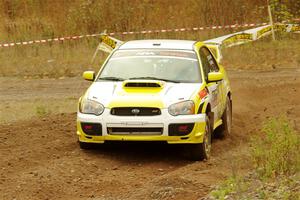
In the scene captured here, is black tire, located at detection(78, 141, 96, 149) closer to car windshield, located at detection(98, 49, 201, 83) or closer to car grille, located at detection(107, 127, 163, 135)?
car grille, located at detection(107, 127, 163, 135)

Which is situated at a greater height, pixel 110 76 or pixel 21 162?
pixel 110 76

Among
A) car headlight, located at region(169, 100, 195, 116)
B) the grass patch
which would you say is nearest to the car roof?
car headlight, located at region(169, 100, 195, 116)

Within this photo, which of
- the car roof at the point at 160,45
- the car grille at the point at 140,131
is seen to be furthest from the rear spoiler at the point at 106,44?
the car grille at the point at 140,131

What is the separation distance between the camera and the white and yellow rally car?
11.4 metres

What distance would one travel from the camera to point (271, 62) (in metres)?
26.1

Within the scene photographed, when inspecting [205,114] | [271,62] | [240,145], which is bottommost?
[271,62]

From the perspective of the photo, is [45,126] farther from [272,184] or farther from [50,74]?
[50,74]

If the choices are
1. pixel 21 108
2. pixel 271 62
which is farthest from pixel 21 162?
pixel 271 62

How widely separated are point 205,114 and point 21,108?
25.4 ft

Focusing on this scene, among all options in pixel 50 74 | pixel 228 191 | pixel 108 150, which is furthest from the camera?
pixel 50 74

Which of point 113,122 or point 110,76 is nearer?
point 113,122

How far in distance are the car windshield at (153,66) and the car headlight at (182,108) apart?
0.87 metres

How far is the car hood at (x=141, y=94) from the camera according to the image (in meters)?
11.5

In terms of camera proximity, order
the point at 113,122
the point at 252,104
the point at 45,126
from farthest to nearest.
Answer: the point at 252,104
the point at 45,126
the point at 113,122
